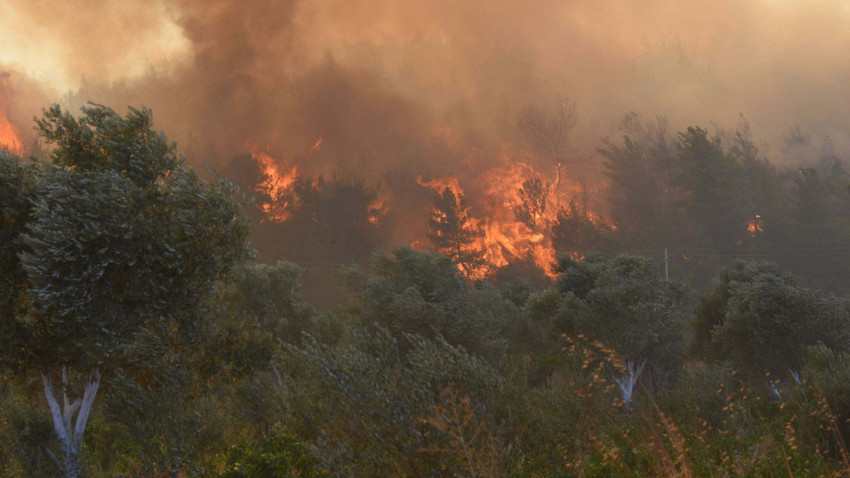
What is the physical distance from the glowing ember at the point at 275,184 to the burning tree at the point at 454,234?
3353 centimetres

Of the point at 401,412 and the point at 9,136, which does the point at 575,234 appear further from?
the point at 9,136

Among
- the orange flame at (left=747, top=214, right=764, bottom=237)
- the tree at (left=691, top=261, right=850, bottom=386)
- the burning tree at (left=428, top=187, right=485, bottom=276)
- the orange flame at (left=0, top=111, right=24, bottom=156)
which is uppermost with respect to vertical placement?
the orange flame at (left=0, top=111, right=24, bottom=156)

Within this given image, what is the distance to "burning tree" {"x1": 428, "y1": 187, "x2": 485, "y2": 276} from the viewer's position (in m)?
109

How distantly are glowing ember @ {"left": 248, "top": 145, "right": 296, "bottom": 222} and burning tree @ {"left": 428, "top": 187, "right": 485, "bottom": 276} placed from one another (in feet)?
110

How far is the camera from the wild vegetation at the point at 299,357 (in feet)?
39.9

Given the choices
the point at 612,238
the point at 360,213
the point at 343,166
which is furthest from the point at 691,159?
the point at 343,166

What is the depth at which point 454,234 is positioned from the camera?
369ft

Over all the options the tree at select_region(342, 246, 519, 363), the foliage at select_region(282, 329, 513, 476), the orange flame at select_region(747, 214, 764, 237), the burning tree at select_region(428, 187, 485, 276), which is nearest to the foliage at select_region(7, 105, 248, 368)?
the foliage at select_region(282, 329, 513, 476)

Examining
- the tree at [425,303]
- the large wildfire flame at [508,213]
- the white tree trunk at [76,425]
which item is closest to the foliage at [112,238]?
the white tree trunk at [76,425]

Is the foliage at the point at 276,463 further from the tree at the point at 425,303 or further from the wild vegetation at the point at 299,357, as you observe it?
the tree at the point at 425,303

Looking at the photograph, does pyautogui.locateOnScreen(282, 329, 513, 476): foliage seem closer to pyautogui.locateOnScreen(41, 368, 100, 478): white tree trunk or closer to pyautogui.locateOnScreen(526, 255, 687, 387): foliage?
pyautogui.locateOnScreen(41, 368, 100, 478): white tree trunk

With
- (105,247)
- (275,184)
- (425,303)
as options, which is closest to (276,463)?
(105,247)

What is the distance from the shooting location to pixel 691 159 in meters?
98.1

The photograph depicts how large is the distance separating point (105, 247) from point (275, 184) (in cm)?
10682
